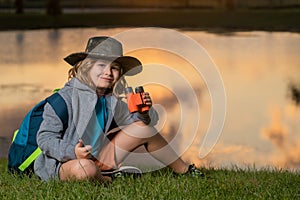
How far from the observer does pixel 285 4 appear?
46.2 m

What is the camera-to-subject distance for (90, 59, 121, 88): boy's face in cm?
602

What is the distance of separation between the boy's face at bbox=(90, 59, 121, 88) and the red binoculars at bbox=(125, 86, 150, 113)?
12 centimetres

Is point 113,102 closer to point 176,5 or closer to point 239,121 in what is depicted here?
point 239,121

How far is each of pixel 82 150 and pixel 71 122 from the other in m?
0.35

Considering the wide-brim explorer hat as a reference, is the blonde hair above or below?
below

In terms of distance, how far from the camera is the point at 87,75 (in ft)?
→ 19.9

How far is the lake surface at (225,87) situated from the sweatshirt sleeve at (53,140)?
1.99 m

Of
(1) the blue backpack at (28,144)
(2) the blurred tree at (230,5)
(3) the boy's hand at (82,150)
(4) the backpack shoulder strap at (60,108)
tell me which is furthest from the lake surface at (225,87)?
(2) the blurred tree at (230,5)

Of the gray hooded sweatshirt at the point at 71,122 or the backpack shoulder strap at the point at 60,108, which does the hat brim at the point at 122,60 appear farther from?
the backpack shoulder strap at the point at 60,108

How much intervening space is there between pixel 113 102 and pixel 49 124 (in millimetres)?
464

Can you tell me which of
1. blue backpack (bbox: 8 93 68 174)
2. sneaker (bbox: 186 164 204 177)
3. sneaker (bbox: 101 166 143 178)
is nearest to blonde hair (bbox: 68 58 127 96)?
blue backpack (bbox: 8 93 68 174)

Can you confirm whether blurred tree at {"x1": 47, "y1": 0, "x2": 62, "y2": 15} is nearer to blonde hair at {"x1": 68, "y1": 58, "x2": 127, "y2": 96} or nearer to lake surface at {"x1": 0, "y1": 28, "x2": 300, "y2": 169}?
lake surface at {"x1": 0, "y1": 28, "x2": 300, "y2": 169}

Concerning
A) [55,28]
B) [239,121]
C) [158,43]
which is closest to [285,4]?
[55,28]

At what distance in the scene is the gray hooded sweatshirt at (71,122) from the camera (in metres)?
5.77
